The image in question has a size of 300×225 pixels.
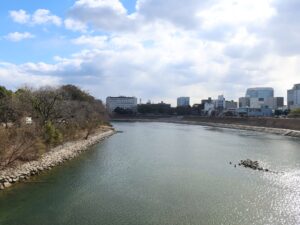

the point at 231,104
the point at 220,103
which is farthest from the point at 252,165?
the point at 231,104

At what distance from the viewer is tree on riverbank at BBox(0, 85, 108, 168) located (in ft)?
64.7

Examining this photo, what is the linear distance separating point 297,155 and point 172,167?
12671 mm

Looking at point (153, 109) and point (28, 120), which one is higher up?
point (153, 109)

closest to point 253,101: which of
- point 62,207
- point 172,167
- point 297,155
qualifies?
point 297,155

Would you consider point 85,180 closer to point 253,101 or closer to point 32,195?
point 32,195

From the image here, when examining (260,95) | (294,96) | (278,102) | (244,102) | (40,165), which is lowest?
(40,165)

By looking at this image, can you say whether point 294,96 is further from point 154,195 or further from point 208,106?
point 154,195

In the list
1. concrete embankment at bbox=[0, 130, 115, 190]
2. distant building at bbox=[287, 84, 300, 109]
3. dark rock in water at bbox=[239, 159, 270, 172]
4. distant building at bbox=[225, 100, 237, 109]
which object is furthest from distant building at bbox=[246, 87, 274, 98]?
concrete embankment at bbox=[0, 130, 115, 190]

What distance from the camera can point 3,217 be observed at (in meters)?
12.7

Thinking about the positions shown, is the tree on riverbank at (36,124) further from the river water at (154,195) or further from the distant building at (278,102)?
the distant building at (278,102)

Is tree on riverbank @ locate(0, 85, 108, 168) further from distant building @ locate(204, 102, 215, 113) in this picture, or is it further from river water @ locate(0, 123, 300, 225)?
distant building @ locate(204, 102, 215, 113)

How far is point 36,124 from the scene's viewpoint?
2747 cm

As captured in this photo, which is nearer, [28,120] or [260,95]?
[28,120]

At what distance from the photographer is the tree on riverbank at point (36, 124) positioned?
19709mm
